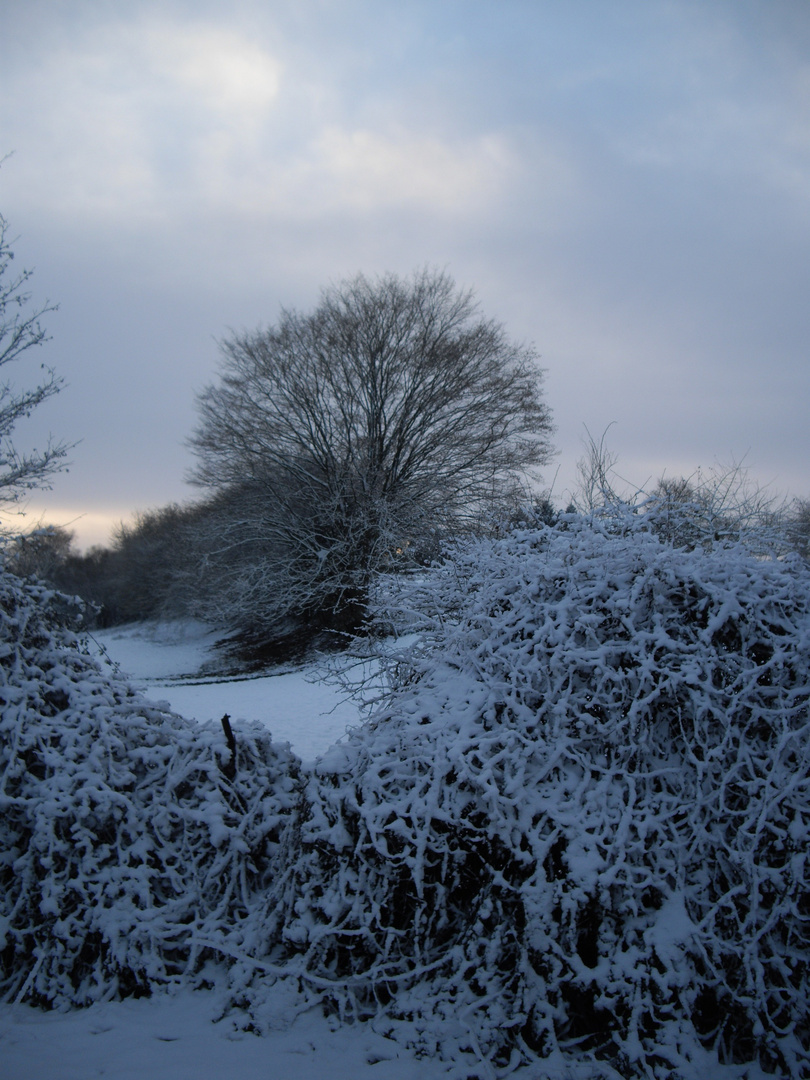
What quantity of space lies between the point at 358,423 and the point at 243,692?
11041 mm

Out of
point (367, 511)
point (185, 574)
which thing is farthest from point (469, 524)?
point (185, 574)

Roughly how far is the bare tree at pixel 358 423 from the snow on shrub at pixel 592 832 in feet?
58.7

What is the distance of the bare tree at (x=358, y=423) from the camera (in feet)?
70.6

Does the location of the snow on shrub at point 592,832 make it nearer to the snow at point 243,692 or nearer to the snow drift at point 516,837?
the snow drift at point 516,837

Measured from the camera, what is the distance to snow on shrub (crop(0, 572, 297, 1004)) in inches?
133

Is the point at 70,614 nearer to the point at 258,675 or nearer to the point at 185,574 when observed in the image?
the point at 258,675

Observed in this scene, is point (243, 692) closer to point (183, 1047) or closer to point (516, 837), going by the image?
point (183, 1047)

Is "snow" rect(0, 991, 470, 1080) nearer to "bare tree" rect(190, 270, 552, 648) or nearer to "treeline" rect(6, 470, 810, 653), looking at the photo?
"treeline" rect(6, 470, 810, 653)

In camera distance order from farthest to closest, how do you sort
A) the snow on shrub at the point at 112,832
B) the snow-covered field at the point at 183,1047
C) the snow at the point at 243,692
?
the snow at the point at 243,692 → the snow on shrub at the point at 112,832 → the snow-covered field at the point at 183,1047

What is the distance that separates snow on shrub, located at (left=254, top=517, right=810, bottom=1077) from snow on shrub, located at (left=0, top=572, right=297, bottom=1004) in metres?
0.48

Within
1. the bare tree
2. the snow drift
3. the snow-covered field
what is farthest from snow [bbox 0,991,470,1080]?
the bare tree

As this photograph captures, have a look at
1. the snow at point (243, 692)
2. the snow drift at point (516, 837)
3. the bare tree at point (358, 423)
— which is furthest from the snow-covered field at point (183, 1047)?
the bare tree at point (358, 423)

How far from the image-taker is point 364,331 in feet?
71.6

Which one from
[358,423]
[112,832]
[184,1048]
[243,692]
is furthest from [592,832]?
[358,423]
